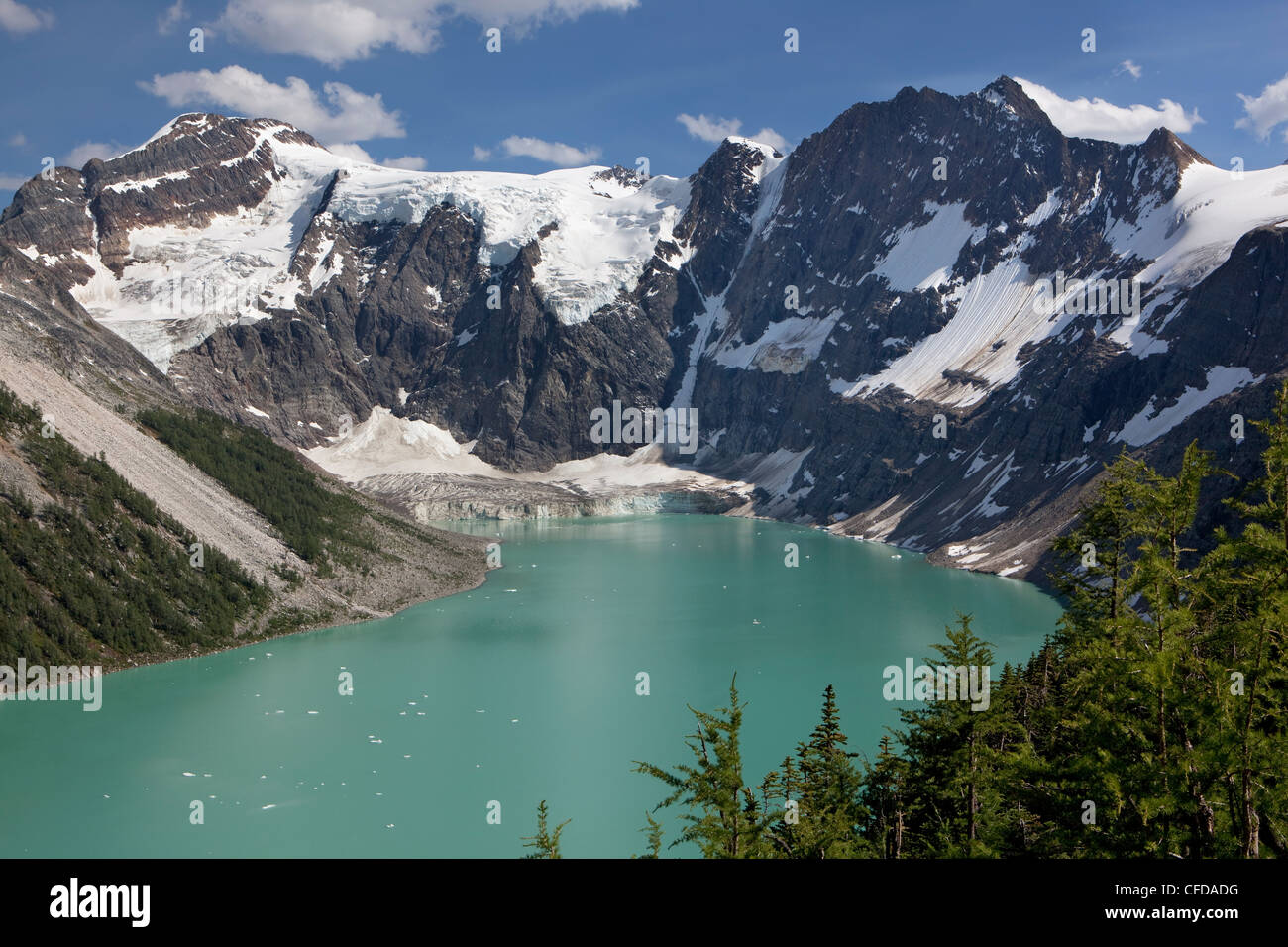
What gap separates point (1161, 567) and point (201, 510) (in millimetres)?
69336

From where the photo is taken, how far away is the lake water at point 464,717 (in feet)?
114

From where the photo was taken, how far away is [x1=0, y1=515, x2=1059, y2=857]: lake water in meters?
34.8

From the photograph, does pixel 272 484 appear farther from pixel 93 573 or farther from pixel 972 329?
pixel 972 329

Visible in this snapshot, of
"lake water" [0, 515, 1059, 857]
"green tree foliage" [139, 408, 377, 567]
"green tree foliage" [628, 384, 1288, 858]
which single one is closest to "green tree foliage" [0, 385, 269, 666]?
"lake water" [0, 515, 1059, 857]

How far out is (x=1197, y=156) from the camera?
143000mm

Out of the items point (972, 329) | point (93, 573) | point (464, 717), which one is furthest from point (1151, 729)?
point (972, 329)

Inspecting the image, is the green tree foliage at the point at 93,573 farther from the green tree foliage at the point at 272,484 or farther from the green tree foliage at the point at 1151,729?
the green tree foliage at the point at 1151,729

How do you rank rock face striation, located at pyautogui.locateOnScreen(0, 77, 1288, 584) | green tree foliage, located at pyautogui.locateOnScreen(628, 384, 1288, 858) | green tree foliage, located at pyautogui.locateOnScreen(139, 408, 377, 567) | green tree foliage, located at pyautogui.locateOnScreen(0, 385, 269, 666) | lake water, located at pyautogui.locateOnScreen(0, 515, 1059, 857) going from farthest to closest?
1. rock face striation, located at pyautogui.locateOnScreen(0, 77, 1288, 584)
2. green tree foliage, located at pyautogui.locateOnScreen(139, 408, 377, 567)
3. green tree foliage, located at pyautogui.locateOnScreen(0, 385, 269, 666)
4. lake water, located at pyautogui.locateOnScreen(0, 515, 1059, 857)
5. green tree foliage, located at pyautogui.locateOnScreen(628, 384, 1288, 858)

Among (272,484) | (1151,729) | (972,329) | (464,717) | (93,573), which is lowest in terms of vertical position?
(464,717)

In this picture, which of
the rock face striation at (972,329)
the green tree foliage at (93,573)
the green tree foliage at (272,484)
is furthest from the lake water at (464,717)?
the rock face striation at (972,329)

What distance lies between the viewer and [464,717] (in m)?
48.2

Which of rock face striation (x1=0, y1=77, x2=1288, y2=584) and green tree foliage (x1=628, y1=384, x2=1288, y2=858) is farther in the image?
rock face striation (x1=0, y1=77, x2=1288, y2=584)

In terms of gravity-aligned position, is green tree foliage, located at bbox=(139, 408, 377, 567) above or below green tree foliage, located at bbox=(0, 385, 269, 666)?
above

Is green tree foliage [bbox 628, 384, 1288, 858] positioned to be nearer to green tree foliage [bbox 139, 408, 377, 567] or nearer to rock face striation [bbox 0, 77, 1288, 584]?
rock face striation [bbox 0, 77, 1288, 584]
